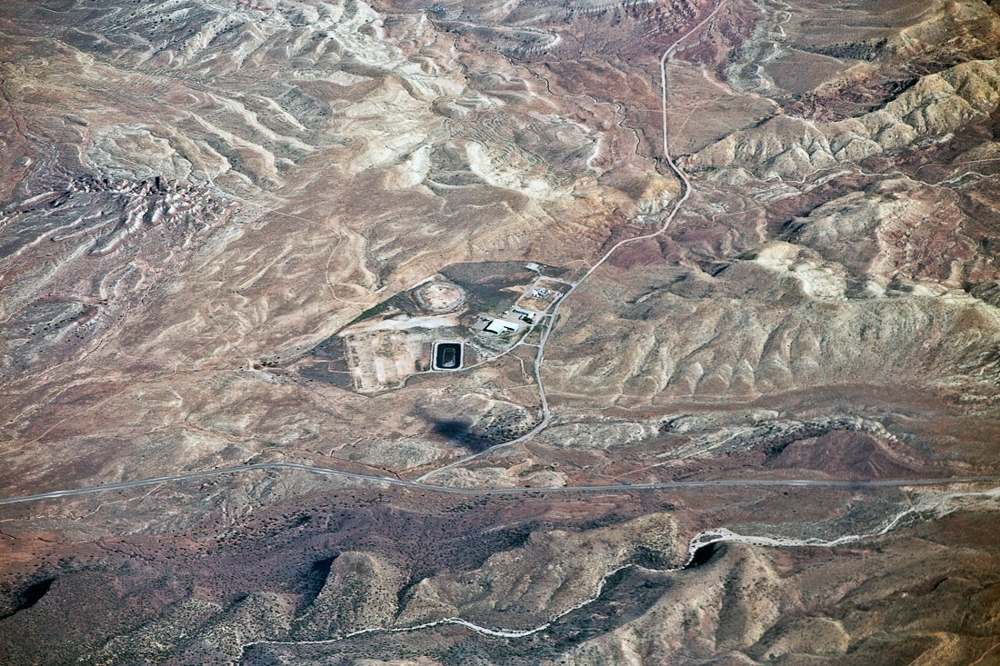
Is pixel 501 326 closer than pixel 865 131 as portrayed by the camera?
Yes

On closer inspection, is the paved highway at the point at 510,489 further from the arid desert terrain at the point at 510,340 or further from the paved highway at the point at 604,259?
the paved highway at the point at 604,259

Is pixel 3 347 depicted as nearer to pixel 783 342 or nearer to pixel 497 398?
pixel 497 398

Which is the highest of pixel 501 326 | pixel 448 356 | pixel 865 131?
pixel 865 131

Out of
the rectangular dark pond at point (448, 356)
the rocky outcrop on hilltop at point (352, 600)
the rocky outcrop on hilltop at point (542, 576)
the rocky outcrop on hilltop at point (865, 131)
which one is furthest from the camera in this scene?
the rocky outcrop on hilltop at point (865, 131)

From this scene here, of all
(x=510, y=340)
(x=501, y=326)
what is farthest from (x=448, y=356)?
(x=501, y=326)

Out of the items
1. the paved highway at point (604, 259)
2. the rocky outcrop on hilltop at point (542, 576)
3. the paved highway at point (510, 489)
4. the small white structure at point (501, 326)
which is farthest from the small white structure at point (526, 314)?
the rocky outcrop on hilltop at point (542, 576)

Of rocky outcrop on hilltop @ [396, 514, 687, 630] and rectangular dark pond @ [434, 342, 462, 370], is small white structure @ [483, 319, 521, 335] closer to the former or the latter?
rectangular dark pond @ [434, 342, 462, 370]

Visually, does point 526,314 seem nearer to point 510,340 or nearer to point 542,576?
point 510,340
